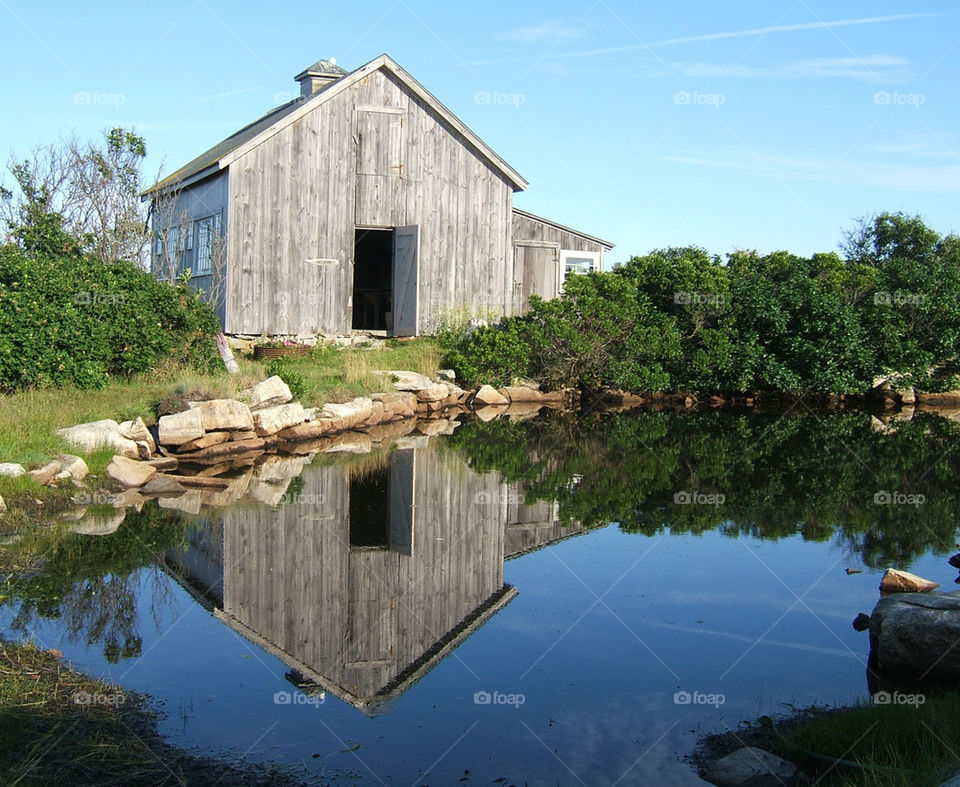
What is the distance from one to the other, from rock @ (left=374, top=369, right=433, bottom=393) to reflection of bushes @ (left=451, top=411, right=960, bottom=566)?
2376 mm

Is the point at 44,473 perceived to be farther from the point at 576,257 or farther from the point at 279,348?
the point at 576,257

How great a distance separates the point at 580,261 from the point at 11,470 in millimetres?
24120

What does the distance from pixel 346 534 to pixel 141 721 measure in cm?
485

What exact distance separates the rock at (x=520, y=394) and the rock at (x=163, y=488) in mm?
12739

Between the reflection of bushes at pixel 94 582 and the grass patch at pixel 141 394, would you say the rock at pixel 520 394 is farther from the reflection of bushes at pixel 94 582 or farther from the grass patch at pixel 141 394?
the reflection of bushes at pixel 94 582

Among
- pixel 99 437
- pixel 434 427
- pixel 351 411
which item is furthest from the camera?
pixel 434 427

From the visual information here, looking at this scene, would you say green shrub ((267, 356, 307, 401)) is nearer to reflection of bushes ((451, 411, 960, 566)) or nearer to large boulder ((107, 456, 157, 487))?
reflection of bushes ((451, 411, 960, 566))

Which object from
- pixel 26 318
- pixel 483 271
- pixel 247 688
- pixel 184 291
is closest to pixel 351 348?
pixel 483 271

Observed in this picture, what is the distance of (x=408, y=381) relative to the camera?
22.5 metres

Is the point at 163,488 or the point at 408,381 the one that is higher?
the point at 408,381

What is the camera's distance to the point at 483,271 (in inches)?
1026

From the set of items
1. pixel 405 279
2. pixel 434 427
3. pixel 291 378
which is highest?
pixel 405 279

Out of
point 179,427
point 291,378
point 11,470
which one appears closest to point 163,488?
point 11,470

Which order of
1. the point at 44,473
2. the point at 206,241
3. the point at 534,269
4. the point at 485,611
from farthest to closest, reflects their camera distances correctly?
the point at 534,269
the point at 206,241
the point at 44,473
the point at 485,611
